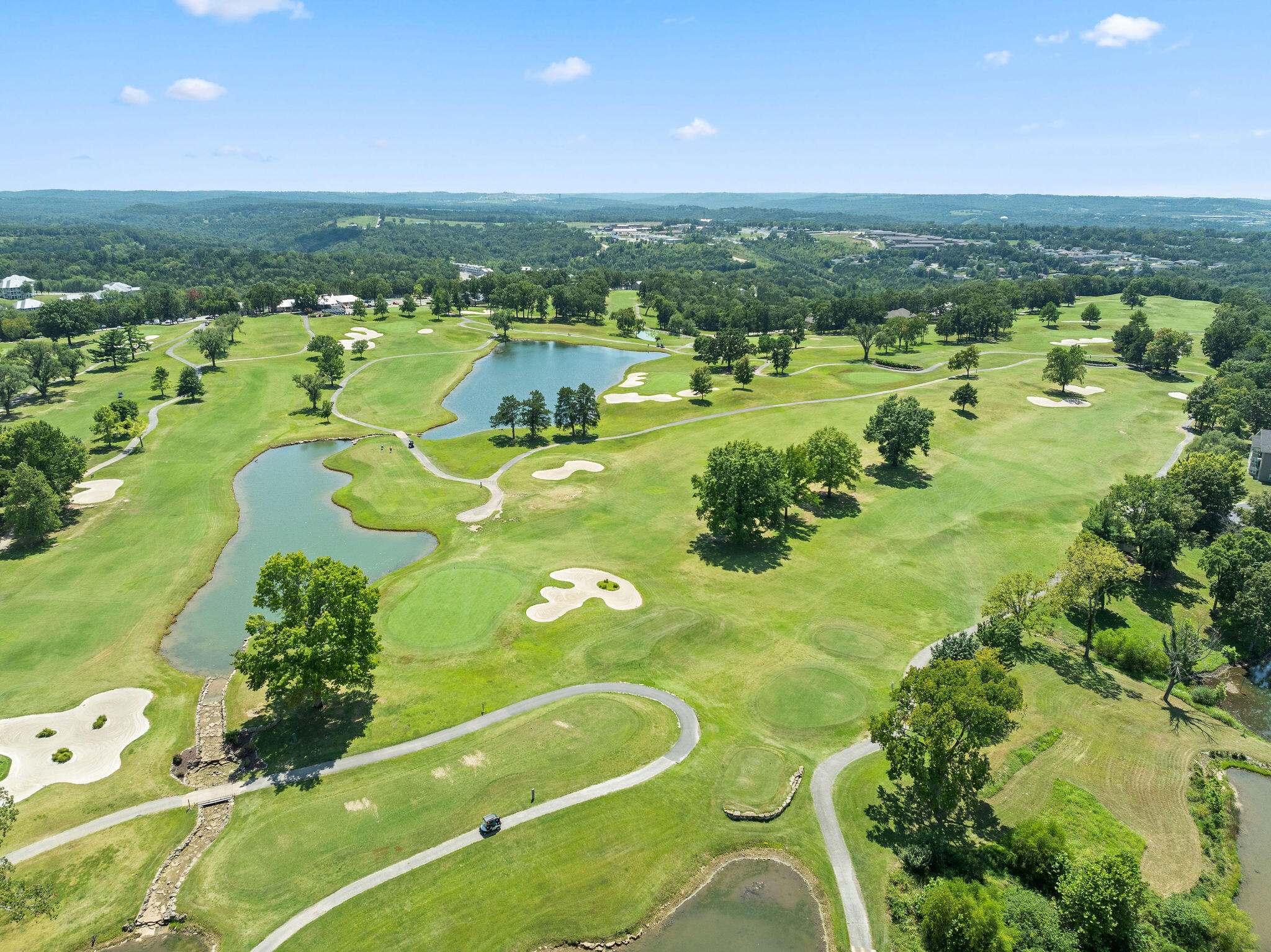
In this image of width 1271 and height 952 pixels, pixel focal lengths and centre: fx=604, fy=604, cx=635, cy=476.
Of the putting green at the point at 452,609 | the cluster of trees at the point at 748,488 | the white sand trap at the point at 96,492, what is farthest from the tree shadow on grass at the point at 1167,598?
the white sand trap at the point at 96,492

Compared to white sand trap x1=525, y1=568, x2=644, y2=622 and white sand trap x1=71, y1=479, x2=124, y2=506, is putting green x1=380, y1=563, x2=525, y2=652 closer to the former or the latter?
white sand trap x1=525, y1=568, x2=644, y2=622

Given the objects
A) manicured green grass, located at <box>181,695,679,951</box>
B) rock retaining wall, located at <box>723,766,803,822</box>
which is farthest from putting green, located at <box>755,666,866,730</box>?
manicured green grass, located at <box>181,695,679,951</box>

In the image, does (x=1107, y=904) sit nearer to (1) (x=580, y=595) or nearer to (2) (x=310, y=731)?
(1) (x=580, y=595)

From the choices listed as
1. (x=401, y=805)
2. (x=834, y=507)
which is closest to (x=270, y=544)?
(x=401, y=805)

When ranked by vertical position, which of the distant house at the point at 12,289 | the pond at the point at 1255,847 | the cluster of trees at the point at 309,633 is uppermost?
the distant house at the point at 12,289

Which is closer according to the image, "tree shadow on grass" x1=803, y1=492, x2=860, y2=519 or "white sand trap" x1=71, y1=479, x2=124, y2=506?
"tree shadow on grass" x1=803, y1=492, x2=860, y2=519

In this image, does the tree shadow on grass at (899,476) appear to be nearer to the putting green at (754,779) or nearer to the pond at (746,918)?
the putting green at (754,779)
